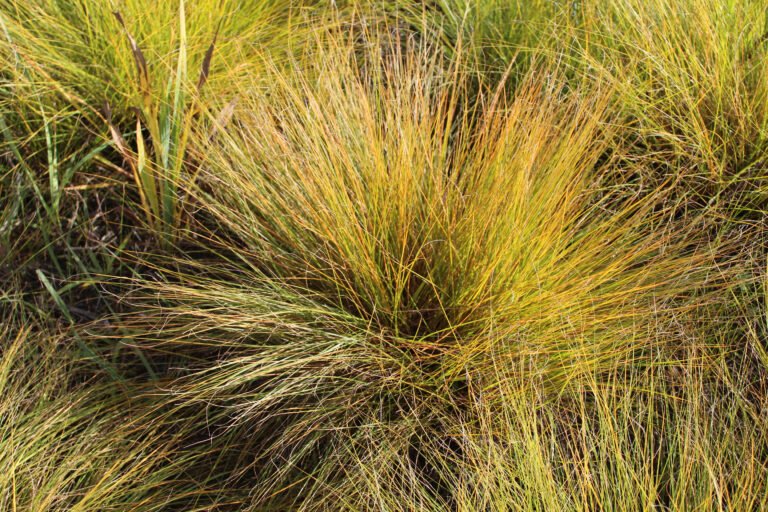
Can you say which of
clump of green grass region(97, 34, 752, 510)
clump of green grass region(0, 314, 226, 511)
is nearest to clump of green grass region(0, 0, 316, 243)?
clump of green grass region(97, 34, 752, 510)

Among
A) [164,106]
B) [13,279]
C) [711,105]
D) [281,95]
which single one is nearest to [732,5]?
[711,105]

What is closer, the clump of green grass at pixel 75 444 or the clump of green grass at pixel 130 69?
the clump of green grass at pixel 75 444

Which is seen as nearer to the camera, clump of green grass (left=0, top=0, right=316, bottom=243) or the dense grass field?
the dense grass field

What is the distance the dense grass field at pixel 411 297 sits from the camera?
5.11 ft

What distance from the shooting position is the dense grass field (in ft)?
5.11

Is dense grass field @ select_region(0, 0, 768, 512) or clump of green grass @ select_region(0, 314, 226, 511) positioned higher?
dense grass field @ select_region(0, 0, 768, 512)

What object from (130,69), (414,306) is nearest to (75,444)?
(414,306)

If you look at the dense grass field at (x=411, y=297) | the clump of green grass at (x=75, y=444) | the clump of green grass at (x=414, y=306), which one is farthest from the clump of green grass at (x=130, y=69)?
the clump of green grass at (x=75, y=444)

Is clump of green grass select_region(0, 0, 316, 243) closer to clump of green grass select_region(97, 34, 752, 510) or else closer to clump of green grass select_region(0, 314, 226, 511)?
clump of green grass select_region(97, 34, 752, 510)

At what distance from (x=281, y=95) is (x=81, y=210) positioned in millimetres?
692

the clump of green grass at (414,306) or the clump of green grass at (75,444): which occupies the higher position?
the clump of green grass at (414,306)

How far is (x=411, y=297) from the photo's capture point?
5.45ft

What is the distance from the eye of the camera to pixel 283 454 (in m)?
1.75

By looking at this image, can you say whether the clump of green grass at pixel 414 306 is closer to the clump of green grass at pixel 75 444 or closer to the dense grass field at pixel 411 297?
the dense grass field at pixel 411 297
